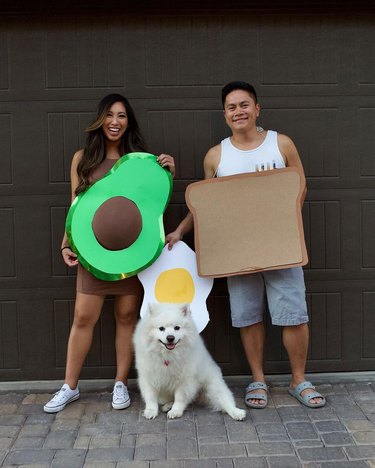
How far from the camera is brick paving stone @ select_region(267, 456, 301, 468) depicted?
2666 millimetres

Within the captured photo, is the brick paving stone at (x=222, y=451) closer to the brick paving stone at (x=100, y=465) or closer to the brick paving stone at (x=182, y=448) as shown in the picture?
the brick paving stone at (x=182, y=448)

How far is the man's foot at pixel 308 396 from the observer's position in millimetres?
3357

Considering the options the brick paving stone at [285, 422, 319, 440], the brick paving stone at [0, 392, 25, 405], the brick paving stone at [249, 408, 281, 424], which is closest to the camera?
the brick paving stone at [285, 422, 319, 440]

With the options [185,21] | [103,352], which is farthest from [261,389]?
[185,21]

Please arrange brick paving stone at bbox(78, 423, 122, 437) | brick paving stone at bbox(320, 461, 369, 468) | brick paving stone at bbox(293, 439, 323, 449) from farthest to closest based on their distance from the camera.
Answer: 1. brick paving stone at bbox(78, 423, 122, 437)
2. brick paving stone at bbox(293, 439, 323, 449)
3. brick paving stone at bbox(320, 461, 369, 468)

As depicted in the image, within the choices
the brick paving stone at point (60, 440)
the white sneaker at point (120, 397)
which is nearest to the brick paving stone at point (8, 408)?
the brick paving stone at point (60, 440)

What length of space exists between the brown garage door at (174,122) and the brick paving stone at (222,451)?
3.49ft

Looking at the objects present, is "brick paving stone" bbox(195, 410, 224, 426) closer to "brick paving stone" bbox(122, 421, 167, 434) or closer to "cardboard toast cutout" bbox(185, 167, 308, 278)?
"brick paving stone" bbox(122, 421, 167, 434)

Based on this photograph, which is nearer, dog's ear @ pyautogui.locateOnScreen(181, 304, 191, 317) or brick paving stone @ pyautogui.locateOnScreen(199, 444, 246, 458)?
brick paving stone @ pyautogui.locateOnScreen(199, 444, 246, 458)

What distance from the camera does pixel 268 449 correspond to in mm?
2838

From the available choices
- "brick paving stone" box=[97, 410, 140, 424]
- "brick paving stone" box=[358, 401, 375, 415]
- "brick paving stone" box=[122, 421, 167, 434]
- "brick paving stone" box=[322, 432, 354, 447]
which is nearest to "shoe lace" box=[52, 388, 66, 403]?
"brick paving stone" box=[97, 410, 140, 424]

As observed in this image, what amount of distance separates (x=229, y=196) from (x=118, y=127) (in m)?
0.87

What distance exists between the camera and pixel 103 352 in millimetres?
3893

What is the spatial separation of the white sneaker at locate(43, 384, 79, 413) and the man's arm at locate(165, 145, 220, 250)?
1213 mm
